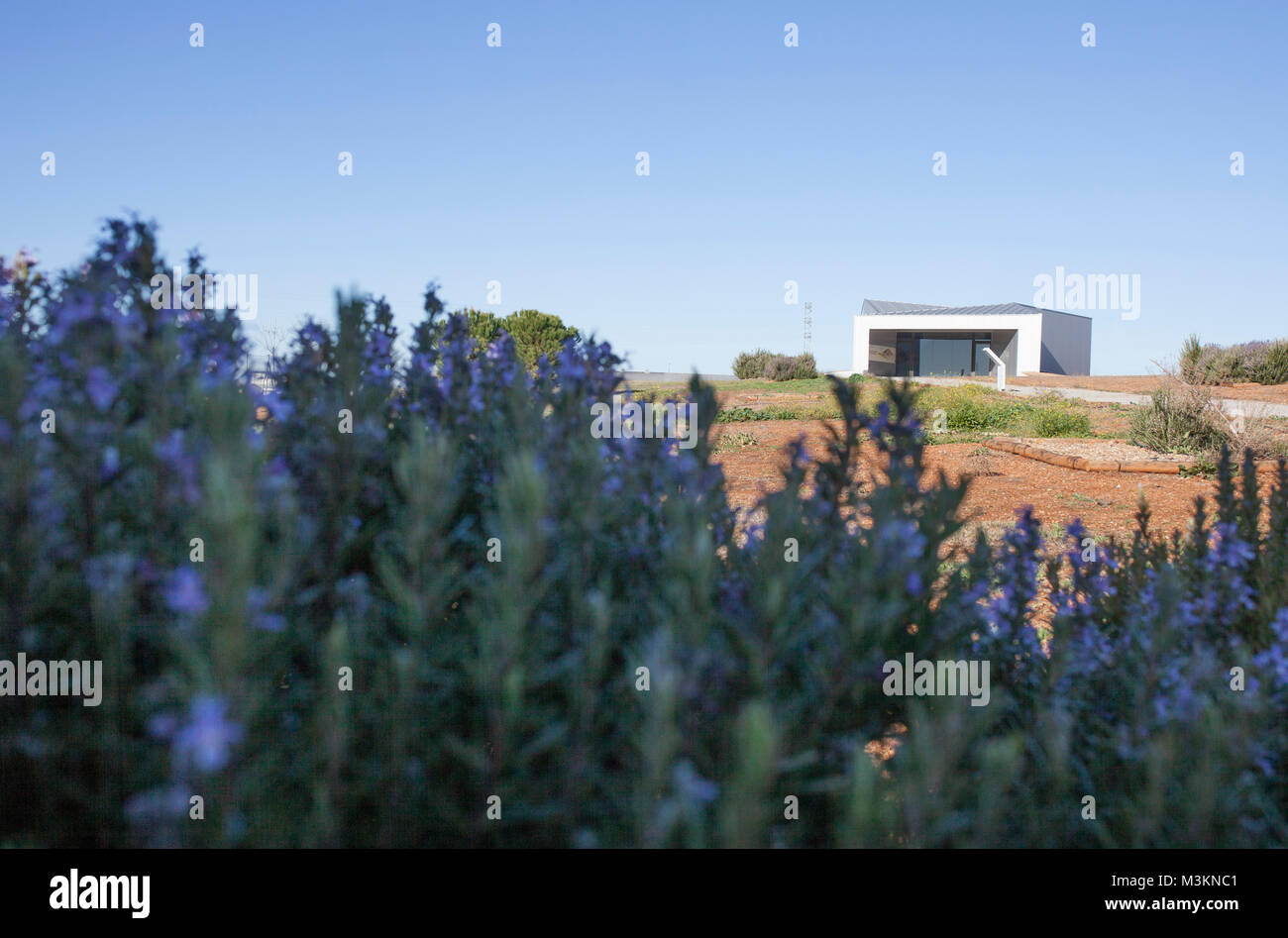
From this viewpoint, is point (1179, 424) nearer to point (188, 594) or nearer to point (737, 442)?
point (737, 442)

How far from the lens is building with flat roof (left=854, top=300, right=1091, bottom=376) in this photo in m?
50.6

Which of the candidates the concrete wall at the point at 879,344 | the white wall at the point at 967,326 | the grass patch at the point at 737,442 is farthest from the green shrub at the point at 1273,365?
the grass patch at the point at 737,442

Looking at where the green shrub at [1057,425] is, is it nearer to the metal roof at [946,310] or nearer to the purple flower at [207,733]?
the purple flower at [207,733]

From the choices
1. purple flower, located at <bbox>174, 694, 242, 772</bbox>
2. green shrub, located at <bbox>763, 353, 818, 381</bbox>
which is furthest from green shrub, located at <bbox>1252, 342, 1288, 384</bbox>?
purple flower, located at <bbox>174, 694, 242, 772</bbox>

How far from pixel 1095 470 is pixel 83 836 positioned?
43.1 feet

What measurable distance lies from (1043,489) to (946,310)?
4913 centimetres

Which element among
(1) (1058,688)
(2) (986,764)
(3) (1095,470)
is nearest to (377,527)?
(2) (986,764)

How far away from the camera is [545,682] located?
1.58 m

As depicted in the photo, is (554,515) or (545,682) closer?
(545,682)

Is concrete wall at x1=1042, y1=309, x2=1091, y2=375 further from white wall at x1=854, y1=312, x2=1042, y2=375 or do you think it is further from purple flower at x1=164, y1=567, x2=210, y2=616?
purple flower at x1=164, y1=567, x2=210, y2=616

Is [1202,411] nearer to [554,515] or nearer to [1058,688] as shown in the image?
[1058,688]

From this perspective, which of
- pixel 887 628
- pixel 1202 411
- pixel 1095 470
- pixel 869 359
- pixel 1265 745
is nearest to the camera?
pixel 887 628

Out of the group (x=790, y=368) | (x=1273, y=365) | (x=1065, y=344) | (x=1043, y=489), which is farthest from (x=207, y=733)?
(x=1065, y=344)

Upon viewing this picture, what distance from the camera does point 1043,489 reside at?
1083 centimetres
